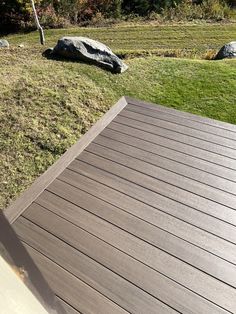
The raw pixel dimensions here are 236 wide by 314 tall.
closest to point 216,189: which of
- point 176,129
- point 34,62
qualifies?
point 176,129

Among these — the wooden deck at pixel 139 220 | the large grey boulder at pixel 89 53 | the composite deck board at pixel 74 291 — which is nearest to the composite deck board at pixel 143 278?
the wooden deck at pixel 139 220

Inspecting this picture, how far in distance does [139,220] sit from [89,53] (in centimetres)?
359

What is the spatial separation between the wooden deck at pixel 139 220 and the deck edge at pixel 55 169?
11mm

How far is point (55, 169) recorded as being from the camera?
11.2 feet

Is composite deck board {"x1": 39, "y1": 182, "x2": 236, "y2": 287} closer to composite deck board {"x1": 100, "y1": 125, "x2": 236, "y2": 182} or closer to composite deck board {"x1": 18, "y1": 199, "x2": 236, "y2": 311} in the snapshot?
composite deck board {"x1": 18, "y1": 199, "x2": 236, "y2": 311}

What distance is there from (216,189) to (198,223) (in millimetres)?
469

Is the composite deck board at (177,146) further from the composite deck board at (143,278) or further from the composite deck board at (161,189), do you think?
the composite deck board at (143,278)

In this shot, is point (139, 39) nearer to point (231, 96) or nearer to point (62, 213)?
point (231, 96)

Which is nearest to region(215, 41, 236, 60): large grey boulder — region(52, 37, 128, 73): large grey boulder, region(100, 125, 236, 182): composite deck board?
region(52, 37, 128, 73): large grey boulder

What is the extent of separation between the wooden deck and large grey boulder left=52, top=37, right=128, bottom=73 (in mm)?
1820

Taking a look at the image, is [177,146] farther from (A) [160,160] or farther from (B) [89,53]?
(B) [89,53]

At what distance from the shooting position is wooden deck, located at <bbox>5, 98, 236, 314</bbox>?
7.70ft

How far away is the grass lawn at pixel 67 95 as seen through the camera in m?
3.87

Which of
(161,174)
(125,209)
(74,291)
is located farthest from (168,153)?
(74,291)
